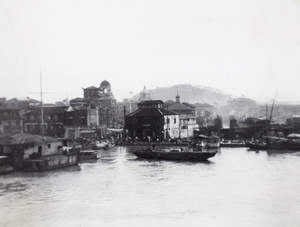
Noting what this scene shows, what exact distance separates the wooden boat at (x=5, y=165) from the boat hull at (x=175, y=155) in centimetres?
1076

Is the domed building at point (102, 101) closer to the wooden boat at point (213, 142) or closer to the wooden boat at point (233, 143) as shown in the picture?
the wooden boat at point (213, 142)

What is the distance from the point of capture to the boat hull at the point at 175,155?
3028 cm

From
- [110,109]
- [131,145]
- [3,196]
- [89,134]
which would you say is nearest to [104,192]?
[3,196]

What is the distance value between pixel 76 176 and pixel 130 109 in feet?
118

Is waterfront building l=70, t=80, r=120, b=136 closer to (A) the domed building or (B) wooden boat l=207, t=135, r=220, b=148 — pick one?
(A) the domed building

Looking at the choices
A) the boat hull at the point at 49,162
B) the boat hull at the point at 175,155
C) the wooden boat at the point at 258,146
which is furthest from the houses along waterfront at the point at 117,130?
the boat hull at the point at 49,162

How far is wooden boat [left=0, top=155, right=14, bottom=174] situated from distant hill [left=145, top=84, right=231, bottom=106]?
64546 millimetres

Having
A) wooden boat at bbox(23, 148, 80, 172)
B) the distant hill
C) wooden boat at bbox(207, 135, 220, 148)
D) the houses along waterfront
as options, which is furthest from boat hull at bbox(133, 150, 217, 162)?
the distant hill

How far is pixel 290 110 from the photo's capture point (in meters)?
63.9

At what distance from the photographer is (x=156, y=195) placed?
18.2 metres

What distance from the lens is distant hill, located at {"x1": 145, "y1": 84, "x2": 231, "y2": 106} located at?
9000 centimetres

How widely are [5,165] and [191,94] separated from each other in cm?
7063

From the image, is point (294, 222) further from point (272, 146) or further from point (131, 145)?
point (131, 145)

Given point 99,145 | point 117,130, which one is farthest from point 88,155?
point 117,130
